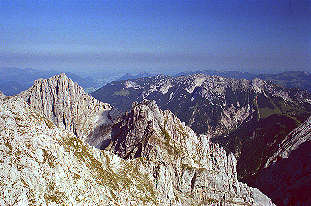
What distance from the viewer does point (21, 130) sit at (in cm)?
4516

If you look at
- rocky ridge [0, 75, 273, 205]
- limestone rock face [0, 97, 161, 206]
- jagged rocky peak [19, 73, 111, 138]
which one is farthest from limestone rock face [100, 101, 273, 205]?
jagged rocky peak [19, 73, 111, 138]

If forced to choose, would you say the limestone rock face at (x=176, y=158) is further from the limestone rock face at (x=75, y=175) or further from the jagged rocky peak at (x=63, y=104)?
the jagged rocky peak at (x=63, y=104)

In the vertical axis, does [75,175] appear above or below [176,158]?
above

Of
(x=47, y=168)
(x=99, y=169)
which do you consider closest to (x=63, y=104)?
(x=99, y=169)

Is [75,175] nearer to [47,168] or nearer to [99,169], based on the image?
[47,168]

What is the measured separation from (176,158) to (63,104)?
328 feet

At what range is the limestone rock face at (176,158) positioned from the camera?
9738 cm

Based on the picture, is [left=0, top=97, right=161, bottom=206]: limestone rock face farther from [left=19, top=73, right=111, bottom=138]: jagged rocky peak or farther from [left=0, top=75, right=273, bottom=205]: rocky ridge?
[left=19, top=73, right=111, bottom=138]: jagged rocky peak

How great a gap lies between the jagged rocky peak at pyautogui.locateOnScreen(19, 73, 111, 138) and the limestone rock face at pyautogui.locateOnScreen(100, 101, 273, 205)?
92.4ft

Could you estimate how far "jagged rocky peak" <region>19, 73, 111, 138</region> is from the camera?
6708 inches

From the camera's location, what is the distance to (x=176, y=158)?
388 ft

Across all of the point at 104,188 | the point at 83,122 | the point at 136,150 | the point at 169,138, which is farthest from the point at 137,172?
the point at 83,122

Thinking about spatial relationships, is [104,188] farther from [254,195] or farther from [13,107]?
[254,195]

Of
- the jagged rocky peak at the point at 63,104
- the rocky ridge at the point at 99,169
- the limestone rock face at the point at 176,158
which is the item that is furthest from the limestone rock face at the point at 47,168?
the jagged rocky peak at the point at 63,104
